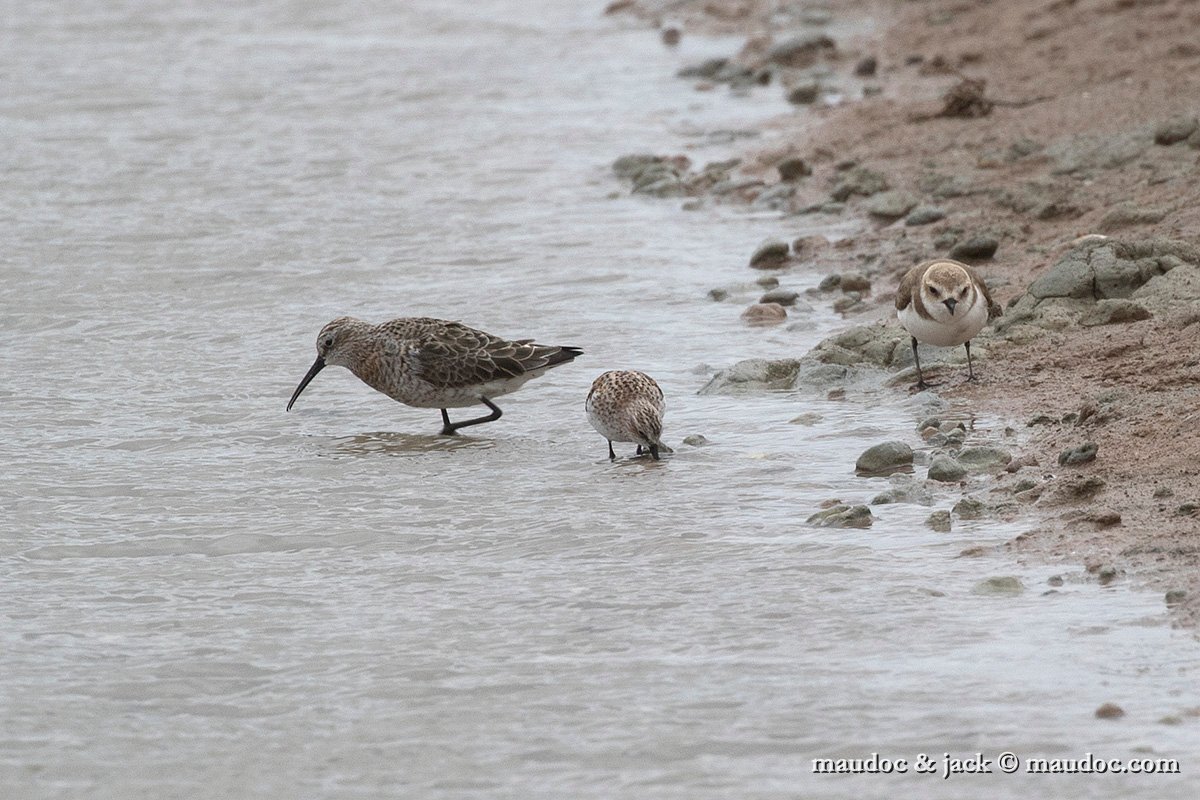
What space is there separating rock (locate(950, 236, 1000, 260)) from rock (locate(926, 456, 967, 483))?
13.9 feet

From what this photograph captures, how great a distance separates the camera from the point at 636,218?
52.8ft

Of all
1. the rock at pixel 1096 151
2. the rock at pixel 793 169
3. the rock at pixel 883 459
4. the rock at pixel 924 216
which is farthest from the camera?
Result: the rock at pixel 793 169

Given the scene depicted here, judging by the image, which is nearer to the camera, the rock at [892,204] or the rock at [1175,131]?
the rock at [1175,131]

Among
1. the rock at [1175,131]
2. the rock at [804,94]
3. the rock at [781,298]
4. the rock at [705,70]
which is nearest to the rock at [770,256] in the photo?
the rock at [781,298]

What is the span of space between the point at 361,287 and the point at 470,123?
631cm

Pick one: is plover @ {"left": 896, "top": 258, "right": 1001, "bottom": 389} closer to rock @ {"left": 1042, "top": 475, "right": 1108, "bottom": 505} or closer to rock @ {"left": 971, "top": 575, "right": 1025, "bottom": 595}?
rock @ {"left": 1042, "top": 475, "right": 1108, "bottom": 505}

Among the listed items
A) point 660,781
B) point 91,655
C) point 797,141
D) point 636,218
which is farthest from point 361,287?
point 660,781

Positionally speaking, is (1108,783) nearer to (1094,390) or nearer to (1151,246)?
(1094,390)

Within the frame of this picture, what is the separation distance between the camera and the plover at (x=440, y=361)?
11.2 m

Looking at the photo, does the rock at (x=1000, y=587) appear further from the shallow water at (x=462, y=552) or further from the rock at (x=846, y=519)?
the rock at (x=846, y=519)

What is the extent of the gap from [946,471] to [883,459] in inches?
14.4

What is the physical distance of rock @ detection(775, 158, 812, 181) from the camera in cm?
1658

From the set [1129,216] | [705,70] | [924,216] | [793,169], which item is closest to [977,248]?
[1129,216]

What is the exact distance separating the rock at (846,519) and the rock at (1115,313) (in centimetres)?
327
